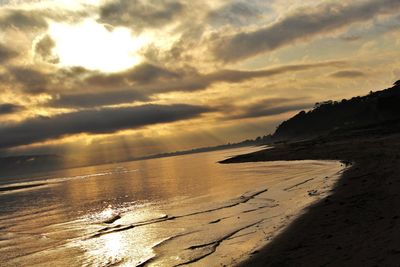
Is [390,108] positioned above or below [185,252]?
above

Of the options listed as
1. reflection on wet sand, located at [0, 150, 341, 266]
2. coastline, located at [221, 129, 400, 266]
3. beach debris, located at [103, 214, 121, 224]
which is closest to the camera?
coastline, located at [221, 129, 400, 266]

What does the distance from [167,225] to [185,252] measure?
7.19 meters

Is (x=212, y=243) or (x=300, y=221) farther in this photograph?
(x=300, y=221)

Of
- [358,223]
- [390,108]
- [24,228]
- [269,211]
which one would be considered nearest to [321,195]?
[269,211]

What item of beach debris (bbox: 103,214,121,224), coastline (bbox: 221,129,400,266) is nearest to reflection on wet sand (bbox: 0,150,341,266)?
beach debris (bbox: 103,214,121,224)

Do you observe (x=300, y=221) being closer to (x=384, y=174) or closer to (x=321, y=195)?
(x=321, y=195)

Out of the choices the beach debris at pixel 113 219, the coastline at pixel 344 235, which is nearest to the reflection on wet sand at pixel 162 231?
the beach debris at pixel 113 219

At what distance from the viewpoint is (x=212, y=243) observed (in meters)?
17.3

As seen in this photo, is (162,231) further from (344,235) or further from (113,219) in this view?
(344,235)

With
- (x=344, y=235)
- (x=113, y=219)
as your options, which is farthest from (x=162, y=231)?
(x=344, y=235)

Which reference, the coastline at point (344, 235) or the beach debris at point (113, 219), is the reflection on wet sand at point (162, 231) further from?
the coastline at point (344, 235)

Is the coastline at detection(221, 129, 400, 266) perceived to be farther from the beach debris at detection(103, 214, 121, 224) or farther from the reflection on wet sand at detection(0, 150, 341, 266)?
the beach debris at detection(103, 214, 121, 224)

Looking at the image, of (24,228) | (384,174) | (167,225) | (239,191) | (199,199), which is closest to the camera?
(167,225)

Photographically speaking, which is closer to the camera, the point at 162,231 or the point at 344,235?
the point at 344,235
